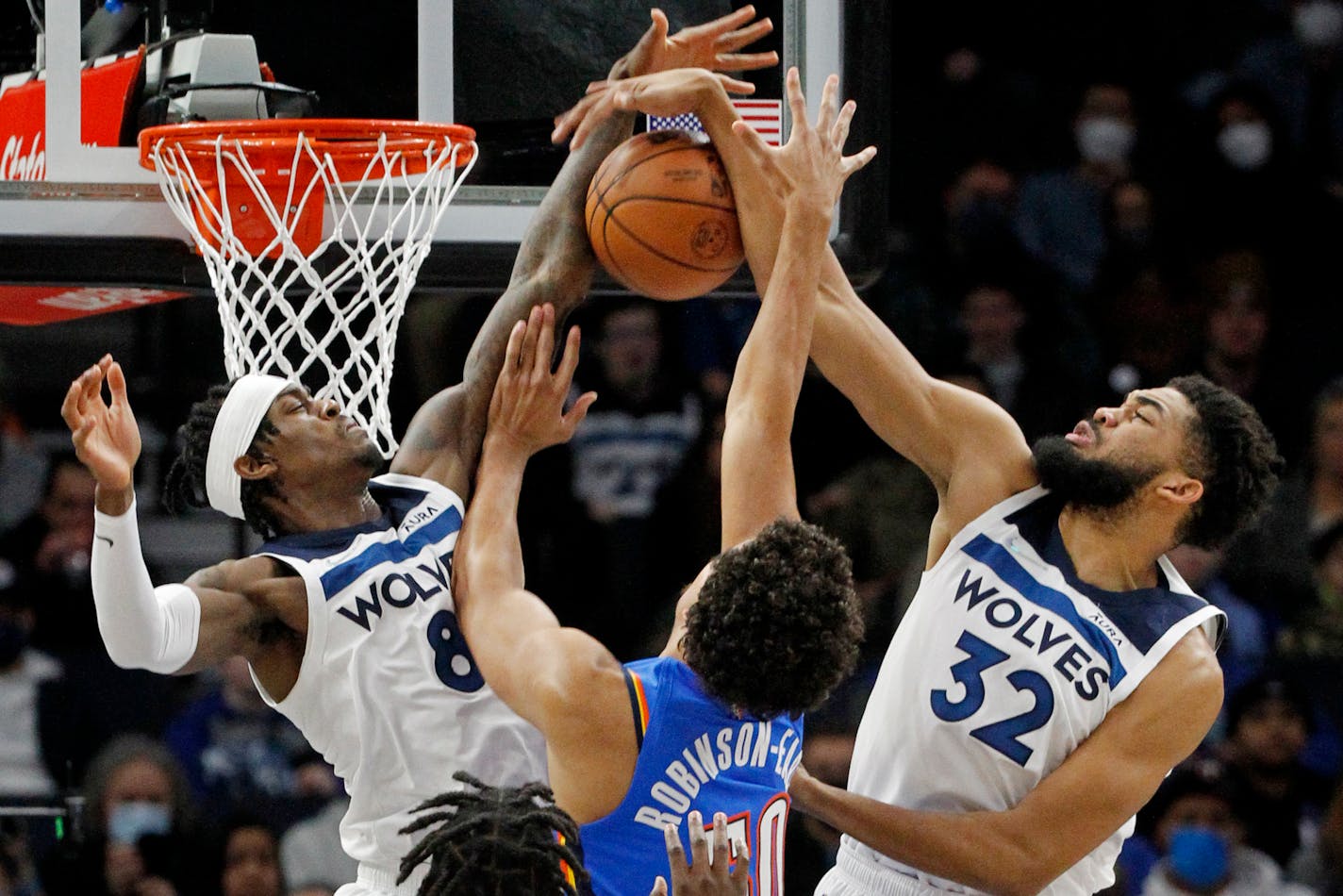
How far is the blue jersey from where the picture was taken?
3.11 meters

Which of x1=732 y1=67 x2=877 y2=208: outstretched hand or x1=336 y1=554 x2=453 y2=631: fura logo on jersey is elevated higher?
x1=732 y1=67 x2=877 y2=208: outstretched hand

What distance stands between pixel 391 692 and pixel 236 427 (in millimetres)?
601

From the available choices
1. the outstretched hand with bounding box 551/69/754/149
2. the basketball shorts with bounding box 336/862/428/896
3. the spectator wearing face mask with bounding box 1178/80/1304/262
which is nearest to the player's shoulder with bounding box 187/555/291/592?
the basketball shorts with bounding box 336/862/428/896

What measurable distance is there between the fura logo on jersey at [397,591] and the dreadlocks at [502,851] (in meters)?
0.80

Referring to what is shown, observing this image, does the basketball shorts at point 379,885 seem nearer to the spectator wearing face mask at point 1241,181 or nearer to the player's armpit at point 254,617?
the player's armpit at point 254,617

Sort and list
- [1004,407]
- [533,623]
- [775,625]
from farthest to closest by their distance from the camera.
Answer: [1004,407]
[533,623]
[775,625]

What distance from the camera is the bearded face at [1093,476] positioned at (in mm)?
3871

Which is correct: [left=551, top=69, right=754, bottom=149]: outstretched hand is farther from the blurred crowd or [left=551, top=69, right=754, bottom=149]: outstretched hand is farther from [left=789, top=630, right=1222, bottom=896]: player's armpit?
the blurred crowd

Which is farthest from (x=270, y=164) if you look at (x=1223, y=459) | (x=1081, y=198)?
(x=1081, y=198)

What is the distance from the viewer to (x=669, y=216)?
12.2 ft

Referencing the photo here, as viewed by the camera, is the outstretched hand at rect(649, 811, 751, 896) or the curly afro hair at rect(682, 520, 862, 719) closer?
the outstretched hand at rect(649, 811, 751, 896)

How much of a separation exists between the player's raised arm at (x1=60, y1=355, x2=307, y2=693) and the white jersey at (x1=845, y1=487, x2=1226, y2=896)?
4.52 feet

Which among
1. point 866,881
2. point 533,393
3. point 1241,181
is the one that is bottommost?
point 866,881

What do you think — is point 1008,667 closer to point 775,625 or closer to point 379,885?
point 775,625
